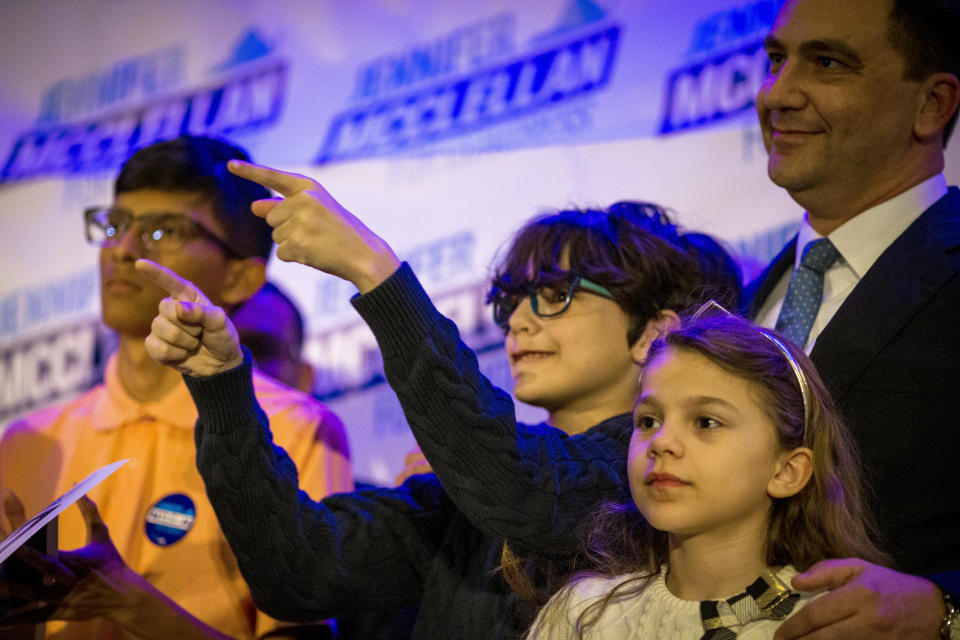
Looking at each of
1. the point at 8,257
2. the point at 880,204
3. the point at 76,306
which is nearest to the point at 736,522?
the point at 880,204

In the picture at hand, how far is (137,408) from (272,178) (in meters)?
1.00

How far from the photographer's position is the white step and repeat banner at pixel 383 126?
108 inches

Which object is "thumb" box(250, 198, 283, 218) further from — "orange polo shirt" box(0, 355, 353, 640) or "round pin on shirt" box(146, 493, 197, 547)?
"round pin on shirt" box(146, 493, 197, 547)

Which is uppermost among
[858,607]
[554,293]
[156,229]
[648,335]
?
[156,229]

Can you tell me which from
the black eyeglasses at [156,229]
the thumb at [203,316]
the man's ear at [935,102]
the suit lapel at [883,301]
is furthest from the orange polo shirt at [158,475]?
the man's ear at [935,102]

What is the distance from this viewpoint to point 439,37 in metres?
3.24

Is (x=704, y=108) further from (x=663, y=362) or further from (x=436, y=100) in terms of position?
(x=663, y=362)

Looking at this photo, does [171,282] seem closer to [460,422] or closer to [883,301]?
[460,422]

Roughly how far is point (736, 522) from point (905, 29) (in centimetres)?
103

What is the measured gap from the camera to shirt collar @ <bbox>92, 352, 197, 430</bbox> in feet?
7.20

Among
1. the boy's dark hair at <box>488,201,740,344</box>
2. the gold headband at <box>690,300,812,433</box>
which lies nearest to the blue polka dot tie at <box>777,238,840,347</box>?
the boy's dark hair at <box>488,201,740,344</box>

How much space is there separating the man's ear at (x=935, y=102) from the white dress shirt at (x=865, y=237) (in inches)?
3.9

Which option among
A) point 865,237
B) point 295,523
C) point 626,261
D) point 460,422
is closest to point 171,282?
point 295,523

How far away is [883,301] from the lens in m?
1.73
